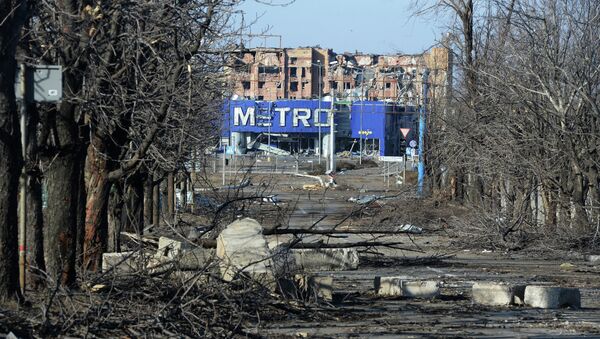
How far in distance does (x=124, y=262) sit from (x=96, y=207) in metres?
3.41

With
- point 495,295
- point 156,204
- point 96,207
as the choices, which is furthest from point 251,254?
point 156,204

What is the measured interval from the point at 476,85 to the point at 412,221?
4.72 metres

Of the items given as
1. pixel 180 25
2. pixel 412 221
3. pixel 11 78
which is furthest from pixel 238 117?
pixel 11 78

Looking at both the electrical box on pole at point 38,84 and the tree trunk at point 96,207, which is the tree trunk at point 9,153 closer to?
the electrical box on pole at point 38,84

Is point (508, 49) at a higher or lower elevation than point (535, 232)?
higher

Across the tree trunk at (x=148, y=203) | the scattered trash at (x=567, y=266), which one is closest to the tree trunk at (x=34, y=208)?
the scattered trash at (x=567, y=266)

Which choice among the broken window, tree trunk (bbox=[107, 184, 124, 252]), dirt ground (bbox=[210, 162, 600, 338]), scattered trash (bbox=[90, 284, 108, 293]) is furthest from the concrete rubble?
the broken window

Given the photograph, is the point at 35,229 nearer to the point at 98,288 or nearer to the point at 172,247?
the point at 98,288

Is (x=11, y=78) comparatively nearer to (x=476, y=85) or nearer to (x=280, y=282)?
(x=280, y=282)

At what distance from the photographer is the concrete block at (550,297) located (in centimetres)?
1420

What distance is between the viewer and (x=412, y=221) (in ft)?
105

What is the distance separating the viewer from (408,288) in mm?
15047

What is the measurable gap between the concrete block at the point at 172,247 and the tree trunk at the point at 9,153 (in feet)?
9.40

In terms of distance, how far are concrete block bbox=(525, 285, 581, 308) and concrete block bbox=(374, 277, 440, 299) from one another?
4.56ft
